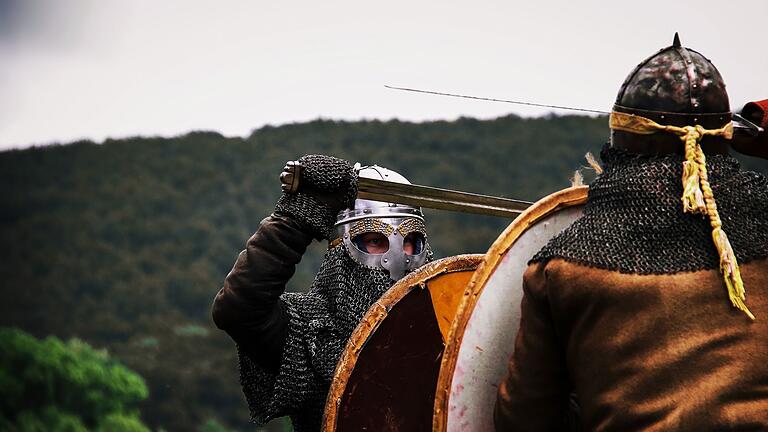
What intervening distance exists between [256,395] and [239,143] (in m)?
10.9

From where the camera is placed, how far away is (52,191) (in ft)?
40.9

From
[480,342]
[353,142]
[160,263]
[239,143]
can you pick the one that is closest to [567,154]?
[353,142]

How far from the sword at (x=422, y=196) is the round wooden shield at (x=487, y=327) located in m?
0.56

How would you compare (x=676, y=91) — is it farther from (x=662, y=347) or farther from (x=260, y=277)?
(x=260, y=277)

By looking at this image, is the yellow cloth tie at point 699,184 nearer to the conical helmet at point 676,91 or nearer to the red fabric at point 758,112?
the conical helmet at point 676,91

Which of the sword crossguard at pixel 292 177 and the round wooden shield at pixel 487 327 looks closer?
the round wooden shield at pixel 487 327

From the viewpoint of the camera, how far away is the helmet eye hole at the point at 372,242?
3842 millimetres

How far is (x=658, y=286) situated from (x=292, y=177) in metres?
1.40

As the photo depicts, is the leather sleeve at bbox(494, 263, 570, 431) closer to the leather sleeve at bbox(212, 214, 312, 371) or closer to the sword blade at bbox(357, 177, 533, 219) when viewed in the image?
the sword blade at bbox(357, 177, 533, 219)

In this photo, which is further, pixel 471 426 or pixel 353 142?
pixel 353 142

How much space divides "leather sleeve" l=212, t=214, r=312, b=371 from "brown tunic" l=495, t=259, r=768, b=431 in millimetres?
1174

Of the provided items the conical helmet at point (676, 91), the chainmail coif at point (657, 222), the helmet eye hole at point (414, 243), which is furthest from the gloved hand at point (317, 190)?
the conical helmet at point (676, 91)

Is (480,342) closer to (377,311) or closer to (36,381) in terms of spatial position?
(377,311)

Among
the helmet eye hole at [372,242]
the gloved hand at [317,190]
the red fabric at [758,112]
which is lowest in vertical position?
the helmet eye hole at [372,242]
